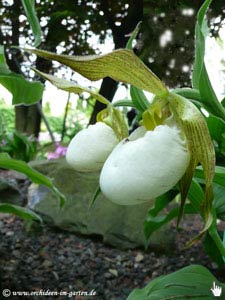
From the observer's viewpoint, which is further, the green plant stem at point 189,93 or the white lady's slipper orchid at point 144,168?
the green plant stem at point 189,93

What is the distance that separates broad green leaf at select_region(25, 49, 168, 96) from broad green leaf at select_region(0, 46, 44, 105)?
56 centimetres

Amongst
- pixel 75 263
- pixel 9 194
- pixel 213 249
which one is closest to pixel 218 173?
pixel 213 249

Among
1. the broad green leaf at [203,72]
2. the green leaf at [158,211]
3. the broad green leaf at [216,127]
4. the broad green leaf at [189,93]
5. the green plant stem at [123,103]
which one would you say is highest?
the broad green leaf at [203,72]

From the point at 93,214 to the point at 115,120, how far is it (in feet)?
4.72

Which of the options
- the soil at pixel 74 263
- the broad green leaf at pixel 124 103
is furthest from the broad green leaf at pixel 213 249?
the broad green leaf at pixel 124 103

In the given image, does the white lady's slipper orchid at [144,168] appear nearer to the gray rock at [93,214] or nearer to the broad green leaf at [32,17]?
the broad green leaf at [32,17]

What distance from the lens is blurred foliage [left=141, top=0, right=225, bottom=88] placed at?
1385mm

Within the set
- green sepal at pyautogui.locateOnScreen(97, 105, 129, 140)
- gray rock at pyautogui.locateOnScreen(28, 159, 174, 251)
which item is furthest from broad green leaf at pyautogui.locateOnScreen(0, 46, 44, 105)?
gray rock at pyautogui.locateOnScreen(28, 159, 174, 251)

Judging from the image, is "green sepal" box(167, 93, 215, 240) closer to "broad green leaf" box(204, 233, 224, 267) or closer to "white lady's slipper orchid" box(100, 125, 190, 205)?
"white lady's slipper orchid" box(100, 125, 190, 205)

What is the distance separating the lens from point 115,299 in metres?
1.60

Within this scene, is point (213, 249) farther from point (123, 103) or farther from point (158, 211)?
point (123, 103)

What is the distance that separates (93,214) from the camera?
219 centimetres

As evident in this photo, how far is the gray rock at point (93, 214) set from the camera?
212cm

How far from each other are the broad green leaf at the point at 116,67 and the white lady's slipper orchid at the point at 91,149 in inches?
5.4
